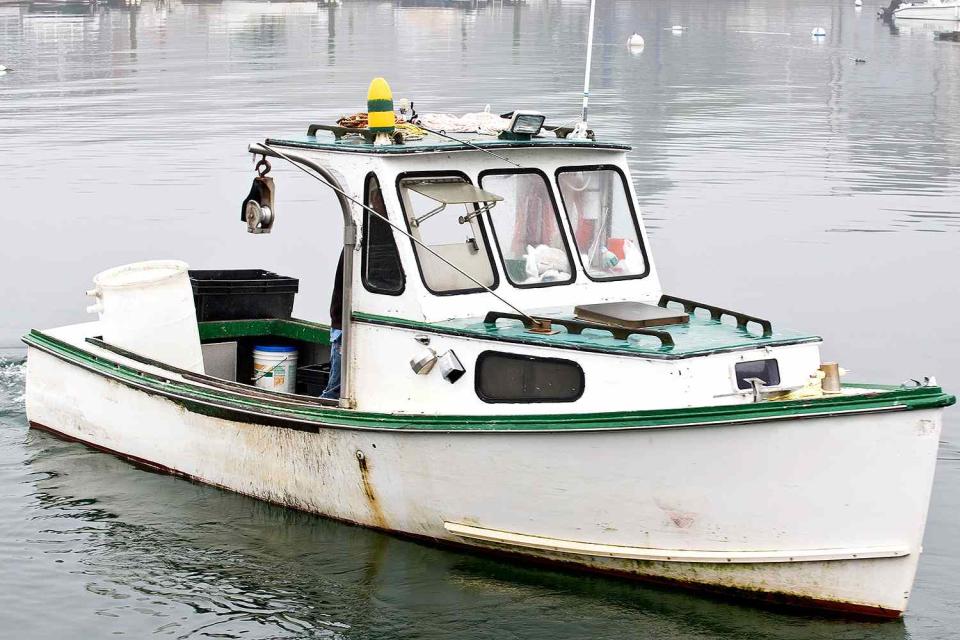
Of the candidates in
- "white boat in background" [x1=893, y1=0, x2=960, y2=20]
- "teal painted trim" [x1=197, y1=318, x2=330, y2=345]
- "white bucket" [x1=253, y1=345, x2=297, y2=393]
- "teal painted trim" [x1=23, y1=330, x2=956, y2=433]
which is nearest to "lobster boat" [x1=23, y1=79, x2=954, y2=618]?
"teal painted trim" [x1=23, y1=330, x2=956, y2=433]

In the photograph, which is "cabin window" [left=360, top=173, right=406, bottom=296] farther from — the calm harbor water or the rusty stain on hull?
the rusty stain on hull

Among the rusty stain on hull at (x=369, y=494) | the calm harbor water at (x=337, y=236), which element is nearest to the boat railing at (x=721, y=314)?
the calm harbor water at (x=337, y=236)

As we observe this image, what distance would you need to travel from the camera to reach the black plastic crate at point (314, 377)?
12391mm

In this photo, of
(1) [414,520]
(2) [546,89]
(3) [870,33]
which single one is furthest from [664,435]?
(3) [870,33]

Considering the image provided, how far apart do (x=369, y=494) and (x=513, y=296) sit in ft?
5.91

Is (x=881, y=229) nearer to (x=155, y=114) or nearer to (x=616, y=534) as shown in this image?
(x=616, y=534)

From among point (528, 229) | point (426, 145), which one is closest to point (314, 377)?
point (528, 229)

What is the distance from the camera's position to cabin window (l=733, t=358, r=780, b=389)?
9516mm

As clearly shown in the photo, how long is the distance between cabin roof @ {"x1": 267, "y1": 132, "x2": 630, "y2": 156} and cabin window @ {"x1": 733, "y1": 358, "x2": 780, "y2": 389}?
91.1 inches

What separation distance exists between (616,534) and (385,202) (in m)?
2.93

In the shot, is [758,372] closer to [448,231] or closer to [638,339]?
[638,339]

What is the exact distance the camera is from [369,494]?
10.7m

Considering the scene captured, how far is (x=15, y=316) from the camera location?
19047mm

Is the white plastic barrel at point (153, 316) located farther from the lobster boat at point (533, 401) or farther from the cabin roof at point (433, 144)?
the cabin roof at point (433, 144)
